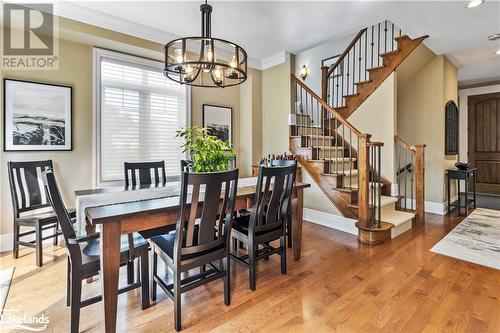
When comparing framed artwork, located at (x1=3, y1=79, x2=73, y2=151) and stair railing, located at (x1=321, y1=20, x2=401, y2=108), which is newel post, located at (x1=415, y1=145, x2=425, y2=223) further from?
framed artwork, located at (x1=3, y1=79, x2=73, y2=151)

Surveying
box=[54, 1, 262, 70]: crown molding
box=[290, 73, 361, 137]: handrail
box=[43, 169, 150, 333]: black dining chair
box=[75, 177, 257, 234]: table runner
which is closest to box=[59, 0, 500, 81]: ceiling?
box=[54, 1, 262, 70]: crown molding

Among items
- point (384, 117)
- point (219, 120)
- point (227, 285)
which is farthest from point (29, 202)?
point (384, 117)

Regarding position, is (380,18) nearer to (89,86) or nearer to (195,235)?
(195,235)

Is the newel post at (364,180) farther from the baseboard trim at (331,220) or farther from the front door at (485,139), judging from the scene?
the front door at (485,139)

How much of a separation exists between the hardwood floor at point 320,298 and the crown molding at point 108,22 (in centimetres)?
275

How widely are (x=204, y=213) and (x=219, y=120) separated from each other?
3104 mm

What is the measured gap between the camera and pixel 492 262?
268cm

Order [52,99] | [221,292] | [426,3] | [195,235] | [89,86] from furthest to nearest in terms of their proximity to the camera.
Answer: [89,86] → [52,99] → [426,3] → [221,292] → [195,235]

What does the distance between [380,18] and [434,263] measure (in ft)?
9.77

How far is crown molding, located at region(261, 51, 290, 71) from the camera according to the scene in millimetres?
4496

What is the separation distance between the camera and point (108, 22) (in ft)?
10.6

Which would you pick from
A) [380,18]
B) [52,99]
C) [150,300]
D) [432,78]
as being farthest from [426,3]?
[52,99]

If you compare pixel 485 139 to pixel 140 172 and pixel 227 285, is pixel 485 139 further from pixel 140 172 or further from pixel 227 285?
pixel 140 172

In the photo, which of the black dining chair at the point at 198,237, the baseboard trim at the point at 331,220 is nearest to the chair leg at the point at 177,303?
the black dining chair at the point at 198,237
